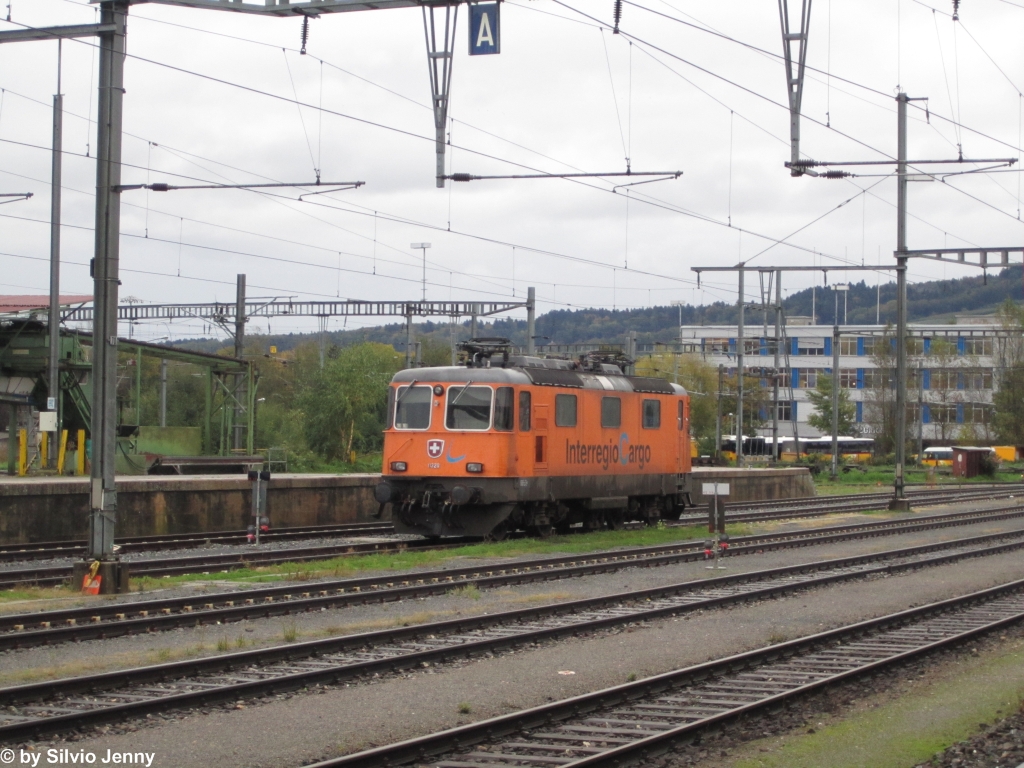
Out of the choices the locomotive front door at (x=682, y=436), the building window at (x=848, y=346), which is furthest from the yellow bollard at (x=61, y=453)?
the building window at (x=848, y=346)

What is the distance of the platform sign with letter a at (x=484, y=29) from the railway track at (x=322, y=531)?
11.0m

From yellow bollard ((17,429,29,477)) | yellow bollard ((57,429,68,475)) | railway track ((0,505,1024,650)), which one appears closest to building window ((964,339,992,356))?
yellow bollard ((57,429,68,475))

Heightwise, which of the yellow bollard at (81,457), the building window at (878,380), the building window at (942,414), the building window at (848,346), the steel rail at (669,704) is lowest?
the steel rail at (669,704)

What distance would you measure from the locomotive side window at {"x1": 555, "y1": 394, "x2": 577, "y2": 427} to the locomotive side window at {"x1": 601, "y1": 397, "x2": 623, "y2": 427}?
3.47ft

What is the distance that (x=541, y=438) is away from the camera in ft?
76.6

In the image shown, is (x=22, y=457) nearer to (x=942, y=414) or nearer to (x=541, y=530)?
(x=541, y=530)

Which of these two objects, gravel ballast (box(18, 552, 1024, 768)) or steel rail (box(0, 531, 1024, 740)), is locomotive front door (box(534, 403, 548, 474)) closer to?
steel rail (box(0, 531, 1024, 740))

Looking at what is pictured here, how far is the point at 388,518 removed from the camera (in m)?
30.0

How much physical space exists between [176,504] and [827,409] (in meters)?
75.3

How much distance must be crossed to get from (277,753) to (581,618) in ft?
21.7

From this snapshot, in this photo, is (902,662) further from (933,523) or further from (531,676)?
(933,523)

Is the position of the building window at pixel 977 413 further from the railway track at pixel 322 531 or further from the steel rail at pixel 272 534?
the steel rail at pixel 272 534

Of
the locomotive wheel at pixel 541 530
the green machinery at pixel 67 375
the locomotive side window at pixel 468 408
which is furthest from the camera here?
the green machinery at pixel 67 375

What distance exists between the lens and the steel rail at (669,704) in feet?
27.2
